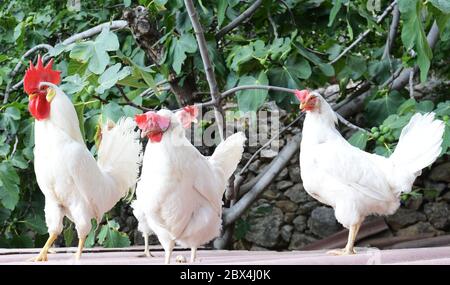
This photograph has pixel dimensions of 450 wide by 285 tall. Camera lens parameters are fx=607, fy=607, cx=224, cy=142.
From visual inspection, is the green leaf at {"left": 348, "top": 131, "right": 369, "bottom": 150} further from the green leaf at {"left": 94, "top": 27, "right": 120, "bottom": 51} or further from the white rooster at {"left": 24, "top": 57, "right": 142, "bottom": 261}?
the white rooster at {"left": 24, "top": 57, "right": 142, "bottom": 261}

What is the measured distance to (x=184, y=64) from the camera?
2670mm

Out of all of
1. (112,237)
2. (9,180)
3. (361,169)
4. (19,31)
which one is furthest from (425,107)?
(19,31)

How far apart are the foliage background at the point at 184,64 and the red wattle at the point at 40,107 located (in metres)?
0.40

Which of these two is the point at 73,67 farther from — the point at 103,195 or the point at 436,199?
the point at 436,199

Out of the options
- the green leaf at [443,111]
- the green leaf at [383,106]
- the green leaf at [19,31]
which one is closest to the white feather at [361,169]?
the green leaf at [443,111]

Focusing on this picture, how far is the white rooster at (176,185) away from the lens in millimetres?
1425

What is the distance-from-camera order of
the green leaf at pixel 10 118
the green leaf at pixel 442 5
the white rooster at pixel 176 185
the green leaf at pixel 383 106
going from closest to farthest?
1. the white rooster at pixel 176 185
2. the green leaf at pixel 442 5
3. the green leaf at pixel 10 118
4. the green leaf at pixel 383 106

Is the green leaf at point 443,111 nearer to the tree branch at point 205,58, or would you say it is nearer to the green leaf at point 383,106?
the green leaf at point 383,106

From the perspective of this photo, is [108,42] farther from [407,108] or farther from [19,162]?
[407,108]

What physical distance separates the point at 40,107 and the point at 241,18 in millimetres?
1378

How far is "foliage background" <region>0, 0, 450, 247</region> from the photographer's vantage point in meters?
2.01

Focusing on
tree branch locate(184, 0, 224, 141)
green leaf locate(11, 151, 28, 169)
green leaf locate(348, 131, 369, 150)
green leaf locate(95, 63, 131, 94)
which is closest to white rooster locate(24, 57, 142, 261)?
green leaf locate(95, 63, 131, 94)

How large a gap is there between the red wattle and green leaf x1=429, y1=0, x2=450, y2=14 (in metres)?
1.08
